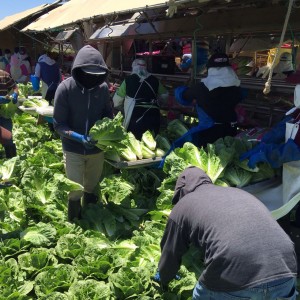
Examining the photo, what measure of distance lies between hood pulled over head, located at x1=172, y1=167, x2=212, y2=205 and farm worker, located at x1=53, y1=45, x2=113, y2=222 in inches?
65.6

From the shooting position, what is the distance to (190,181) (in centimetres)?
246

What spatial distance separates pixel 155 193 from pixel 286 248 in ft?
10.8

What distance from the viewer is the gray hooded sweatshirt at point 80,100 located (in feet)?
13.1

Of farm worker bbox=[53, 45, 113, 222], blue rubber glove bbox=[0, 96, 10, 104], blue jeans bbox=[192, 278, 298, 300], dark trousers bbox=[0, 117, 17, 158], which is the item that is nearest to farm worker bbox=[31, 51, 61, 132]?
dark trousers bbox=[0, 117, 17, 158]

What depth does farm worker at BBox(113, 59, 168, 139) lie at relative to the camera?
5.41 metres

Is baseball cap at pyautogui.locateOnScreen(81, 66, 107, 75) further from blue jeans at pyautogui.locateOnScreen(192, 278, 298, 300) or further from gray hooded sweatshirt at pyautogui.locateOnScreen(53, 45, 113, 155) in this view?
blue jeans at pyautogui.locateOnScreen(192, 278, 298, 300)

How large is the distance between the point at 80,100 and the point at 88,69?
13.9 inches

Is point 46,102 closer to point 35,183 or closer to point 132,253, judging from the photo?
point 35,183

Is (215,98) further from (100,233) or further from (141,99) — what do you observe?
(100,233)

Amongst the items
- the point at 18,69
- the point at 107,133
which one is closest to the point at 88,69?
the point at 107,133

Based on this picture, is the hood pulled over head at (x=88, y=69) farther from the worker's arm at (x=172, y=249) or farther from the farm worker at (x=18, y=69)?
the farm worker at (x=18, y=69)

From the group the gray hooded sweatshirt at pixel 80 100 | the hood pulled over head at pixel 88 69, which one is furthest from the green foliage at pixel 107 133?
the hood pulled over head at pixel 88 69

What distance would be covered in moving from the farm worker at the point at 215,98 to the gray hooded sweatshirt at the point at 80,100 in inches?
41.1

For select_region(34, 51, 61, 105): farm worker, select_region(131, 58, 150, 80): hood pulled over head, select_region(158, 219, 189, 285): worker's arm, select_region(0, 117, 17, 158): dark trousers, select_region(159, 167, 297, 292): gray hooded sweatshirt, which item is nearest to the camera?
select_region(159, 167, 297, 292): gray hooded sweatshirt
